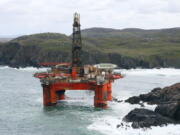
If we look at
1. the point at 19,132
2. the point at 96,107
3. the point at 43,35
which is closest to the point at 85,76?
the point at 96,107

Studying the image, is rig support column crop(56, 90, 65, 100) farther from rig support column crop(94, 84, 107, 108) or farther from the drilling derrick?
rig support column crop(94, 84, 107, 108)

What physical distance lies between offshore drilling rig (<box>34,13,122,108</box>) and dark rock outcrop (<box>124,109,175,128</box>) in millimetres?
9659

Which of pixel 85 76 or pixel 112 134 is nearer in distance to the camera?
pixel 112 134

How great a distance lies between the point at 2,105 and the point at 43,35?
5631 inches

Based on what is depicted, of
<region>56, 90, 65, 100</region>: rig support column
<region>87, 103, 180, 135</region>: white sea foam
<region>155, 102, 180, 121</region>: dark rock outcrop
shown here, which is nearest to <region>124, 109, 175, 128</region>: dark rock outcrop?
<region>87, 103, 180, 135</region>: white sea foam

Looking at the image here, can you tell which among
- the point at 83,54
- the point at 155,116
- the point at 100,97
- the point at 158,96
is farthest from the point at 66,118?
the point at 83,54

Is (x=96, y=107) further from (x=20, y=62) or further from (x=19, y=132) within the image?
(x=20, y=62)

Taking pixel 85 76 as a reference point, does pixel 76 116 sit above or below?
below

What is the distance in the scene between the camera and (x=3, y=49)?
522 feet

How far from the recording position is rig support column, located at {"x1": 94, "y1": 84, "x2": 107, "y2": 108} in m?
51.4

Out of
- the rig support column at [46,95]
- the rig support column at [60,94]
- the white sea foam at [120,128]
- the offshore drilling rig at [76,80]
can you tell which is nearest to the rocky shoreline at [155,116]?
the white sea foam at [120,128]

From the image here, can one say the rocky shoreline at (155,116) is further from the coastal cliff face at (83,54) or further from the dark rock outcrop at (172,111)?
the coastal cliff face at (83,54)

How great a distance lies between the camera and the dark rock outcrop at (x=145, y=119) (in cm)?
3950

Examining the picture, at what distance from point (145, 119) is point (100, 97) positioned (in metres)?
12.0
